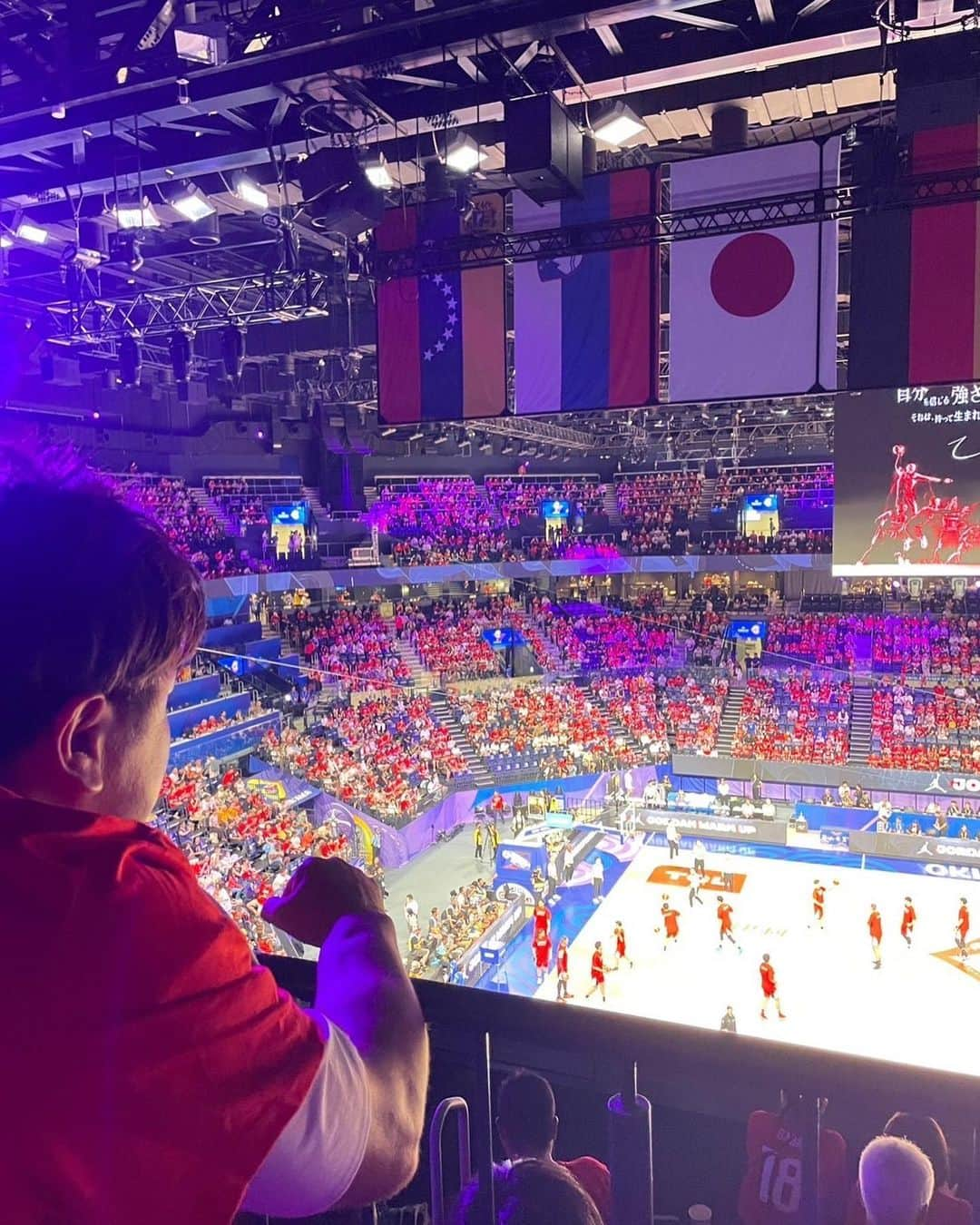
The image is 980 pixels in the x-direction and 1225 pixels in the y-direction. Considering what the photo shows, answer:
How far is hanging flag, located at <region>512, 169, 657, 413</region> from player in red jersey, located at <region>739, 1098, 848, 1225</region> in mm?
7955

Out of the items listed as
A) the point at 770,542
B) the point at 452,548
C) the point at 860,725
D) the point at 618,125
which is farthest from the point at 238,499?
the point at 618,125

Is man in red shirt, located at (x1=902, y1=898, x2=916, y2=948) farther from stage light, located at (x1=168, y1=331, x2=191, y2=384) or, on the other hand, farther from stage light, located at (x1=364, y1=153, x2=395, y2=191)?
stage light, located at (x1=168, y1=331, x2=191, y2=384)

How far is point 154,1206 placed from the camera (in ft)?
2.51

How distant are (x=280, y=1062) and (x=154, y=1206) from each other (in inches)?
5.5

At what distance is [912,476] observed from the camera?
30.0 ft

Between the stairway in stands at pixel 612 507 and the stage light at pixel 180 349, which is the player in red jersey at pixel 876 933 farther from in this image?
the stairway in stands at pixel 612 507

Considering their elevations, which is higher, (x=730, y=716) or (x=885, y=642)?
(x=885, y=642)

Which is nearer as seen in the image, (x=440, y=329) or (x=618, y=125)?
(x=618, y=125)

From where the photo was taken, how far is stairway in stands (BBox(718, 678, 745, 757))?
2431 cm

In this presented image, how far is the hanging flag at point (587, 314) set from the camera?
859 cm

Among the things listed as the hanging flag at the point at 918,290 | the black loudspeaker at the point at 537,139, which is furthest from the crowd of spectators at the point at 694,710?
the black loudspeaker at the point at 537,139

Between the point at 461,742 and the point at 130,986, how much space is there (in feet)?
77.1

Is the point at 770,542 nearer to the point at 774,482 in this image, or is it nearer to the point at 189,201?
the point at 774,482

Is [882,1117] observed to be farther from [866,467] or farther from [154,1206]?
[866,467]
